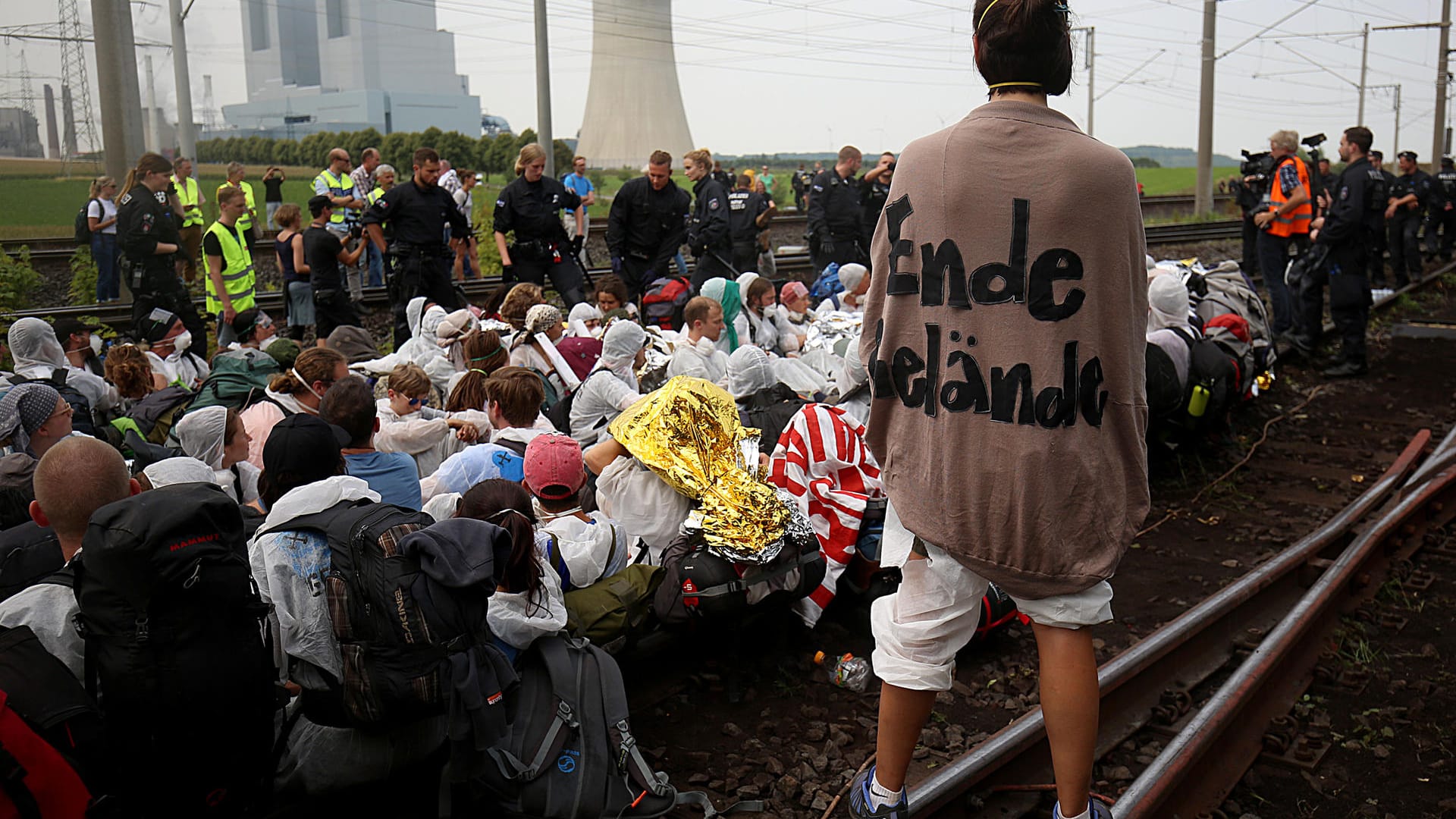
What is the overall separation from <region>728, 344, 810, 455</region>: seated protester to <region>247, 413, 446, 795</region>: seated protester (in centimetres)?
298

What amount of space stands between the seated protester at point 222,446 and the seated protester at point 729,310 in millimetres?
4573

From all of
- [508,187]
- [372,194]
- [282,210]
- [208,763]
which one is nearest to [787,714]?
[208,763]

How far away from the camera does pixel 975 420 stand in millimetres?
2682

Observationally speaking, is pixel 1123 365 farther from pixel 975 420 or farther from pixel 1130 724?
pixel 1130 724

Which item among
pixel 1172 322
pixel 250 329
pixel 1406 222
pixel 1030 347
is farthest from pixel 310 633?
pixel 1406 222

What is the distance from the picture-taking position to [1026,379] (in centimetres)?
262

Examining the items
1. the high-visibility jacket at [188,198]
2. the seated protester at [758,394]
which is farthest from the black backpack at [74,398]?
the high-visibility jacket at [188,198]

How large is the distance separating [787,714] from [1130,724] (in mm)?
1409

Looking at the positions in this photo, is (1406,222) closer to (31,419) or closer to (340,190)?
(340,190)

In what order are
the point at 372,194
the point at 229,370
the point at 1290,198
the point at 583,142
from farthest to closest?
the point at 583,142, the point at 372,194, the point at 1290,198, the point at 229,370

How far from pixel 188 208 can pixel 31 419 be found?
10.6 metres

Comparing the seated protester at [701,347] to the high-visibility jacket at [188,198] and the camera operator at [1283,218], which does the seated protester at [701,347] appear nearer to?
the camera operator at [1283,218]

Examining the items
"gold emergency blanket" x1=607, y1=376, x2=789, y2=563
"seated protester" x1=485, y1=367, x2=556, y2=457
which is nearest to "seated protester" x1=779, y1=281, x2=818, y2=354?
"seated protester" x1=485, y1=367, x2=556, y2=457

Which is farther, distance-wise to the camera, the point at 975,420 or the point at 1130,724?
the point at 1130,724
